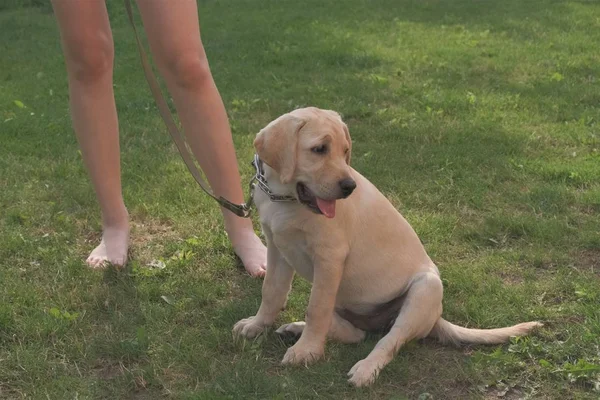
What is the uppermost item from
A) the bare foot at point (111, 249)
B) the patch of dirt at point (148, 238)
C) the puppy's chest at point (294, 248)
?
the puppy's chest at point (294, 248)

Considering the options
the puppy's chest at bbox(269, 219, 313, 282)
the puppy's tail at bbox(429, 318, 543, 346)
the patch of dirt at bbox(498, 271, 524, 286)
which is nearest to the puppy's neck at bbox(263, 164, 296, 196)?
the puppy's chest at bbox(269, 219, 313, 282)

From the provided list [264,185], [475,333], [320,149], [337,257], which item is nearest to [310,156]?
[320,149]

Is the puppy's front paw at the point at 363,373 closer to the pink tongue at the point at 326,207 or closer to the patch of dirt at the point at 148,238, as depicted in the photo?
the pink tongue at the point at 326,207

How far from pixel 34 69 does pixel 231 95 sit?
297cm

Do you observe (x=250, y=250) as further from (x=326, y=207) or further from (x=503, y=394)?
(x=503, y=394)

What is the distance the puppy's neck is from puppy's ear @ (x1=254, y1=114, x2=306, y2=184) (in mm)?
101

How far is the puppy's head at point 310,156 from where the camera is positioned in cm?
267

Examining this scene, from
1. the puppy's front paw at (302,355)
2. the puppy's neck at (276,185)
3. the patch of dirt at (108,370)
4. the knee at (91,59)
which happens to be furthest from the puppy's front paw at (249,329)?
the knee at (91,59)

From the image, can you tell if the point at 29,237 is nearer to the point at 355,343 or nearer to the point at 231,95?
the point at 355,343

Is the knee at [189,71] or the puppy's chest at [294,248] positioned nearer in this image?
the puppy's chest at [294,248]

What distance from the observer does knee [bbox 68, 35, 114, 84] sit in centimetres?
355

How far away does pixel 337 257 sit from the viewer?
9.21 ft

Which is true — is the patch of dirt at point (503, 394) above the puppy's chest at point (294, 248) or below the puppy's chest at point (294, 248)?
below

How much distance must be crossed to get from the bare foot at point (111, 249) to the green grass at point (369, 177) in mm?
85
